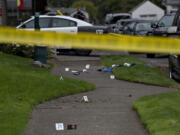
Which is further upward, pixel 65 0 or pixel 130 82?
pixel 130 82

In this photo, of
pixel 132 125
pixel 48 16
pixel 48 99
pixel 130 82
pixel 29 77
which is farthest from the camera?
pixel 48 16

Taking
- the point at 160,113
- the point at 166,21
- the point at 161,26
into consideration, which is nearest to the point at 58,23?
the point at 161,26

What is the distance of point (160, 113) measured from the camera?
10164 millimetres

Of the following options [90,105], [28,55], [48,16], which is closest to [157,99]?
[90,105]

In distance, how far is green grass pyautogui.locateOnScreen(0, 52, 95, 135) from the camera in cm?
984

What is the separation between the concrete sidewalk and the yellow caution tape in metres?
2.19

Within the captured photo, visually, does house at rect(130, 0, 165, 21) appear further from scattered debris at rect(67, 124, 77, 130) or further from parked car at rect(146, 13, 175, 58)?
scattered debris at rect(67, 124, 77, 130)

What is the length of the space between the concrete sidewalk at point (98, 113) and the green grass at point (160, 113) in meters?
0.15

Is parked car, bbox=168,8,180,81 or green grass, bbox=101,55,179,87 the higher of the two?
parked car, bbox=168,8,180,81

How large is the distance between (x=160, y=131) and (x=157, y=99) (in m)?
2.66

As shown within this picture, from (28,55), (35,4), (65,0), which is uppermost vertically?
(35,4)

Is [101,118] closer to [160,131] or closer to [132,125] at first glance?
[132,125]

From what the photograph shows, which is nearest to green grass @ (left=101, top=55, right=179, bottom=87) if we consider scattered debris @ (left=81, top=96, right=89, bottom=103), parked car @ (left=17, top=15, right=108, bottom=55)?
scattered debris @ (left=81, top=96, right=89, bottom=103)

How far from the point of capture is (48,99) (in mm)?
12227
